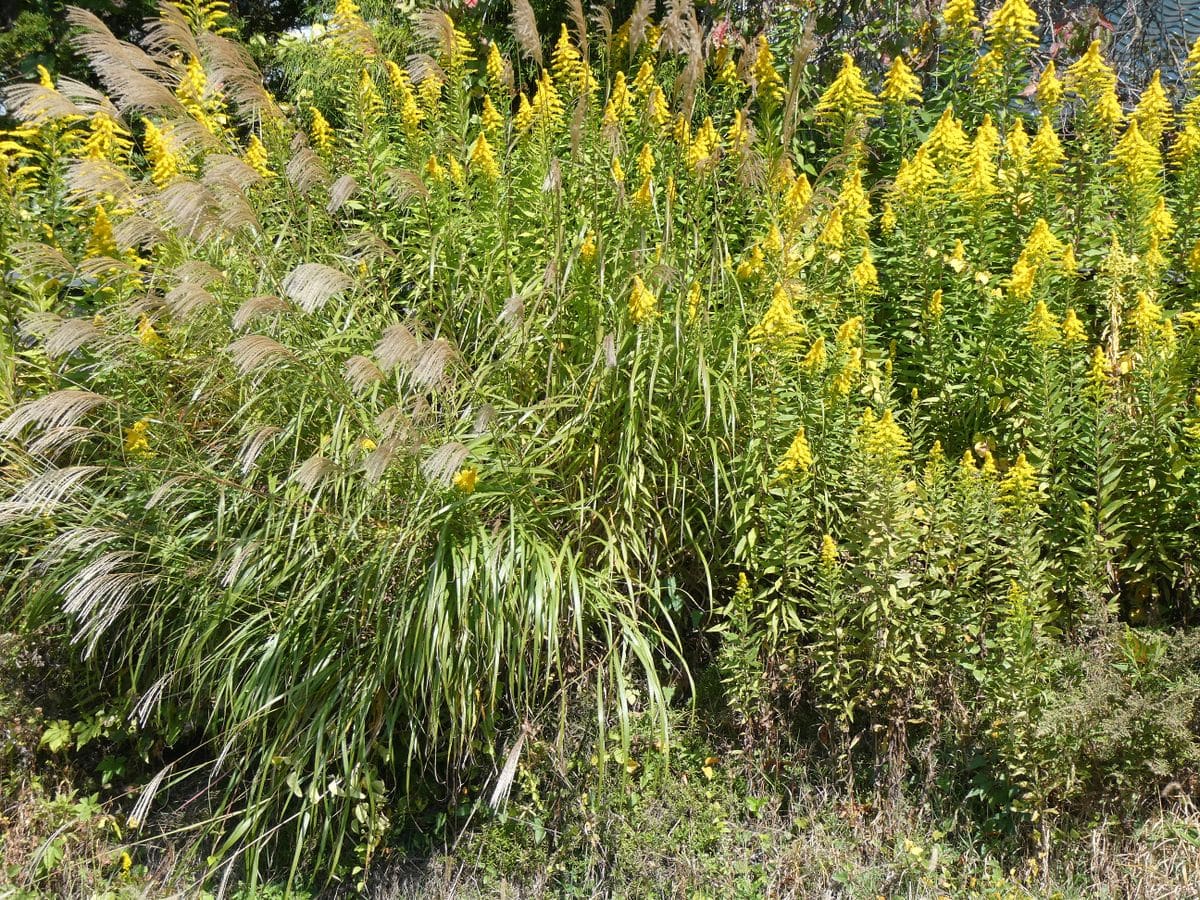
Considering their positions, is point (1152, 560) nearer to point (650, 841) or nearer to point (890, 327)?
point (890, 327)

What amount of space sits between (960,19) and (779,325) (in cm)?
220

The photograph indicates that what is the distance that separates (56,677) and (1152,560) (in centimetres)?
459

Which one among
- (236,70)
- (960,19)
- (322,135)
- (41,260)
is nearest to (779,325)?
(960,19)

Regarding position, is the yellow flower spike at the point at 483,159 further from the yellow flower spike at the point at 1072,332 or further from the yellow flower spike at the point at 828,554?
the yellow flower spike at the point at 1072,332

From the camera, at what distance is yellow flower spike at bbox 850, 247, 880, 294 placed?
4.44 meters

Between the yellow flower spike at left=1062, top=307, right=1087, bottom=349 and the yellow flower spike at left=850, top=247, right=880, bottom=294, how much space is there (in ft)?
2.49

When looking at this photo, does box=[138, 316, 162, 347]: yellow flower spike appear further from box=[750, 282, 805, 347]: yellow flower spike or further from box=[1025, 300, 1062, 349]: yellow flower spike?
box=[1025, 300, 1062, 349]: yellow flower spike

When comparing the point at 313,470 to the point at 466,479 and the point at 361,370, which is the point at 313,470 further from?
the point at 466,479

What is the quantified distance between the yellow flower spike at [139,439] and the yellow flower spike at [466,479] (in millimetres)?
1372

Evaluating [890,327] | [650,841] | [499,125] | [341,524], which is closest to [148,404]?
[341,524]

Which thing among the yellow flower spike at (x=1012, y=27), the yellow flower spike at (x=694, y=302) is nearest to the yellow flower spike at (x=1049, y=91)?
the yellow flower spike at (x=1012, y=27)

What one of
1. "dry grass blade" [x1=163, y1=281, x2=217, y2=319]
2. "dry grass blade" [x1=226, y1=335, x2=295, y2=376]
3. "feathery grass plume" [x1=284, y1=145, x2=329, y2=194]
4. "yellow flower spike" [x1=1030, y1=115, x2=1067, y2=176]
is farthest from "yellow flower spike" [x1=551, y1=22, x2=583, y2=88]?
"dry grass blade" [x1=226, y1=335, x2=295, y2=376]

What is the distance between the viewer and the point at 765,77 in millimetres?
5203

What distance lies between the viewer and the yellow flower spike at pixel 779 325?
13.3 ft
